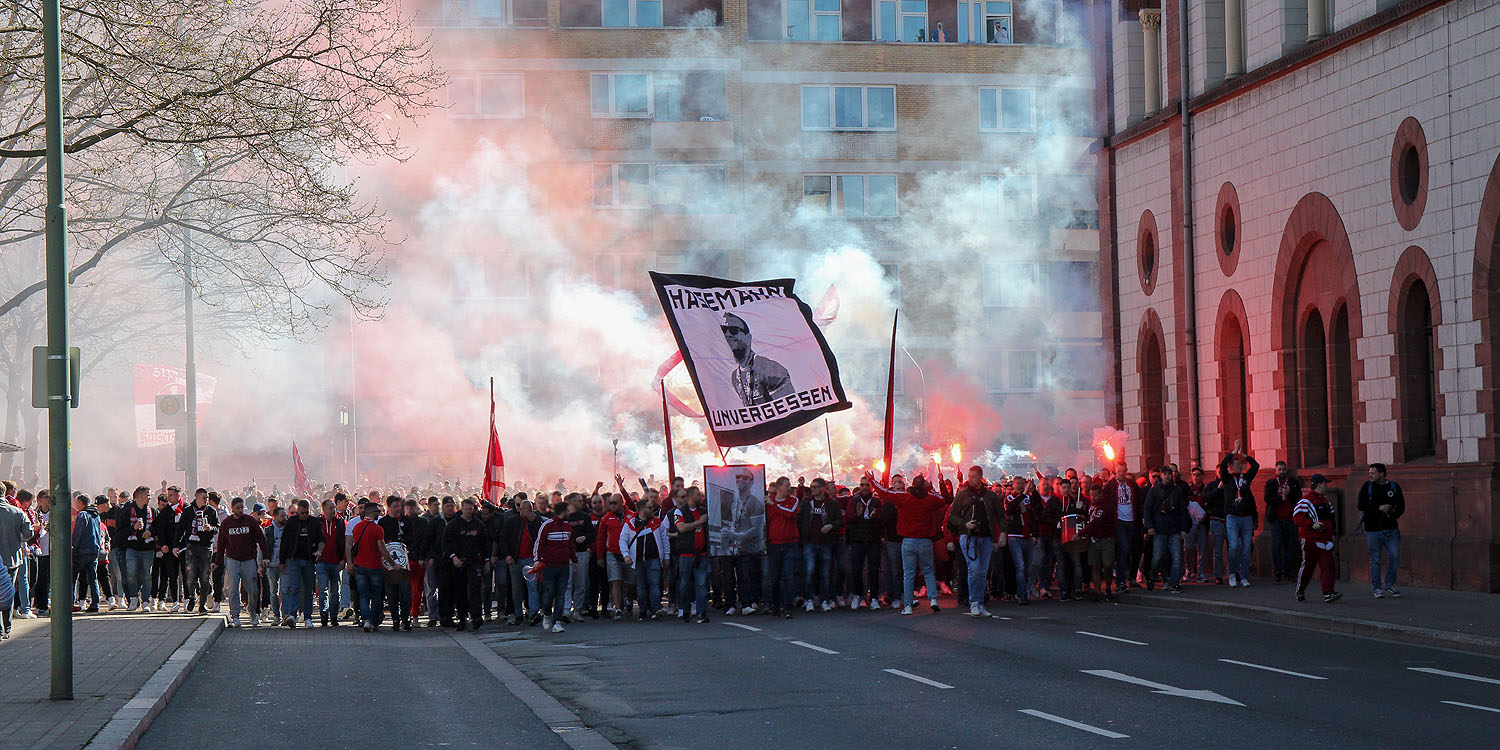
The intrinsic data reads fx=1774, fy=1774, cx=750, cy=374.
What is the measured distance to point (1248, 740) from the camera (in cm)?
1020

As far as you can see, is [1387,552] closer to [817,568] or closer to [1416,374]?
[1416,374]

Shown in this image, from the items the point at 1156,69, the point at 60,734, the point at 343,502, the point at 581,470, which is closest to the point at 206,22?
the point at 343,502

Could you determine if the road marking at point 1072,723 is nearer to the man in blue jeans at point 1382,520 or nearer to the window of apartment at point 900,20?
the man in blue jeans at point 1382,520

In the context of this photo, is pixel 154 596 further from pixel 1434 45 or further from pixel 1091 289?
pixel 1091 289

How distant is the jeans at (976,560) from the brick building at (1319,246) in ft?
17.4

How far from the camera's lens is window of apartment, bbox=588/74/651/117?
5147 centimetres

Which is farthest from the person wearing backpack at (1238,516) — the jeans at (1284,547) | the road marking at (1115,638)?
the road marking at (1115,638)

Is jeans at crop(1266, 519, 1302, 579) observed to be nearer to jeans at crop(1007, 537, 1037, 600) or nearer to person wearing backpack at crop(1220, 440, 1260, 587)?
person wearing backpack at crop(1220, 440, 1260, 587)

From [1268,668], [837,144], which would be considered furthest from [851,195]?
[1268,668]

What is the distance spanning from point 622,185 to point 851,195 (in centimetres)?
700

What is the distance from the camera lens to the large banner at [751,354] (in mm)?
21906

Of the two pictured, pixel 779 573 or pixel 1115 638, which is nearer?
pixel 1115 638

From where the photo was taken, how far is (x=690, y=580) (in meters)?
→ 22.1

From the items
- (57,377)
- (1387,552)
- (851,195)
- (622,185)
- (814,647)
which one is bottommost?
(814,647)
